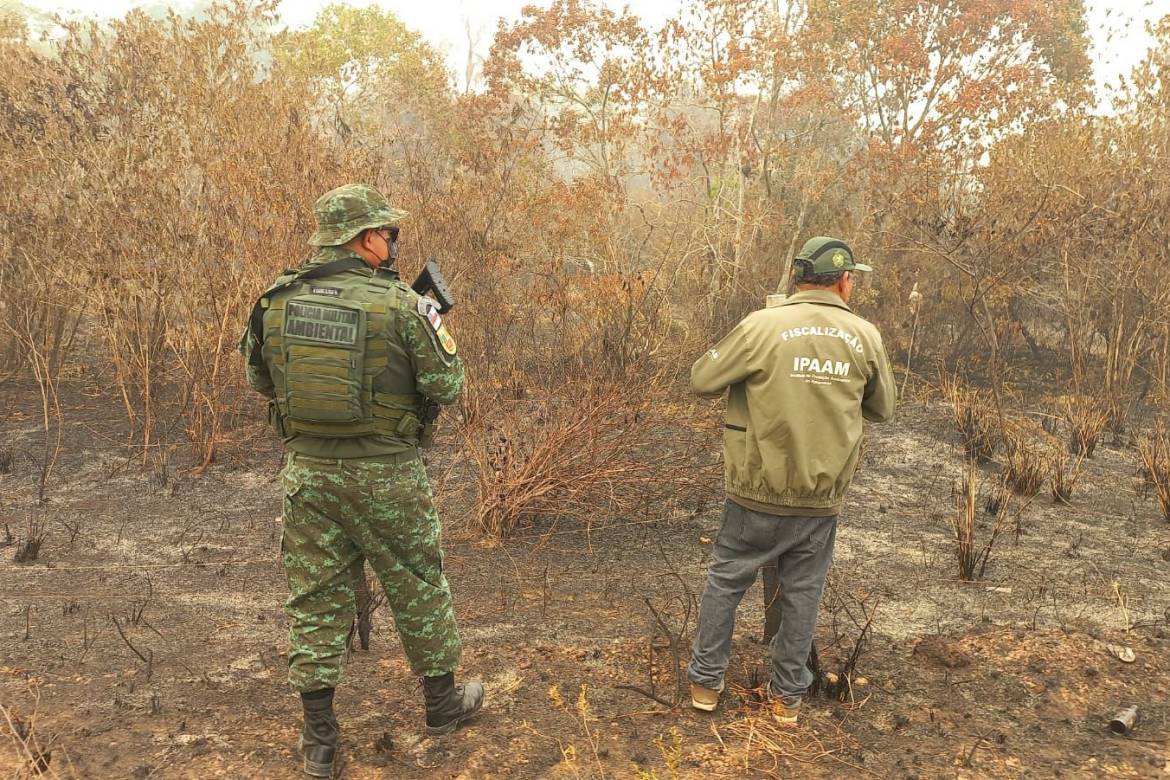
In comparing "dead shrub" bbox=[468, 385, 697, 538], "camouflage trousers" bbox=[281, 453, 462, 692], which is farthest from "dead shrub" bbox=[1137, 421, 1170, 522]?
"camouflage trousers" bbox=[281, 453, 462, 692]

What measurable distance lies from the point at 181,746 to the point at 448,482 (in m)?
3.25

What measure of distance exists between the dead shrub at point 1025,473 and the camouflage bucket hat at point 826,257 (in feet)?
12.0

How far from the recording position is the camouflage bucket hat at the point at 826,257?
2.49 m

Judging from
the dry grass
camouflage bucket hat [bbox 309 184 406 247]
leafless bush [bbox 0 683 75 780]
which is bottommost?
leafless bush [bbox 0 683 75 780]

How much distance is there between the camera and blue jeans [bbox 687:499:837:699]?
2.49 metres

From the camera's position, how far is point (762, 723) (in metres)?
2.57

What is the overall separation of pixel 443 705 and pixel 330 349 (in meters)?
1.18

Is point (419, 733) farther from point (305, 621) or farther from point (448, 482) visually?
point (448, 482)

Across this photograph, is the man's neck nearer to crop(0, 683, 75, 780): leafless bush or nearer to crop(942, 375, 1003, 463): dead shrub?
crop(0, 683, 75, 780): leafless bush

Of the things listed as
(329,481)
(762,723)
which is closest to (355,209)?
(329,481)

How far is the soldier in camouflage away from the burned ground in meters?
0.39

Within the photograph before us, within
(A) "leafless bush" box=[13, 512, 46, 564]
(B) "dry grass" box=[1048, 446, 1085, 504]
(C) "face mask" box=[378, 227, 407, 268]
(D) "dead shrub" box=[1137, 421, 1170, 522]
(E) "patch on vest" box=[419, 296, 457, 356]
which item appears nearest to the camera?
(E) "patch on vest" box=[419, 296, 457, 356]

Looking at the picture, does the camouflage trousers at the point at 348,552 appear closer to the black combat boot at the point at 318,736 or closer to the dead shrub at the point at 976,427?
the black combat boot at the point at 318,736

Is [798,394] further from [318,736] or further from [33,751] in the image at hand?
[33,751]
